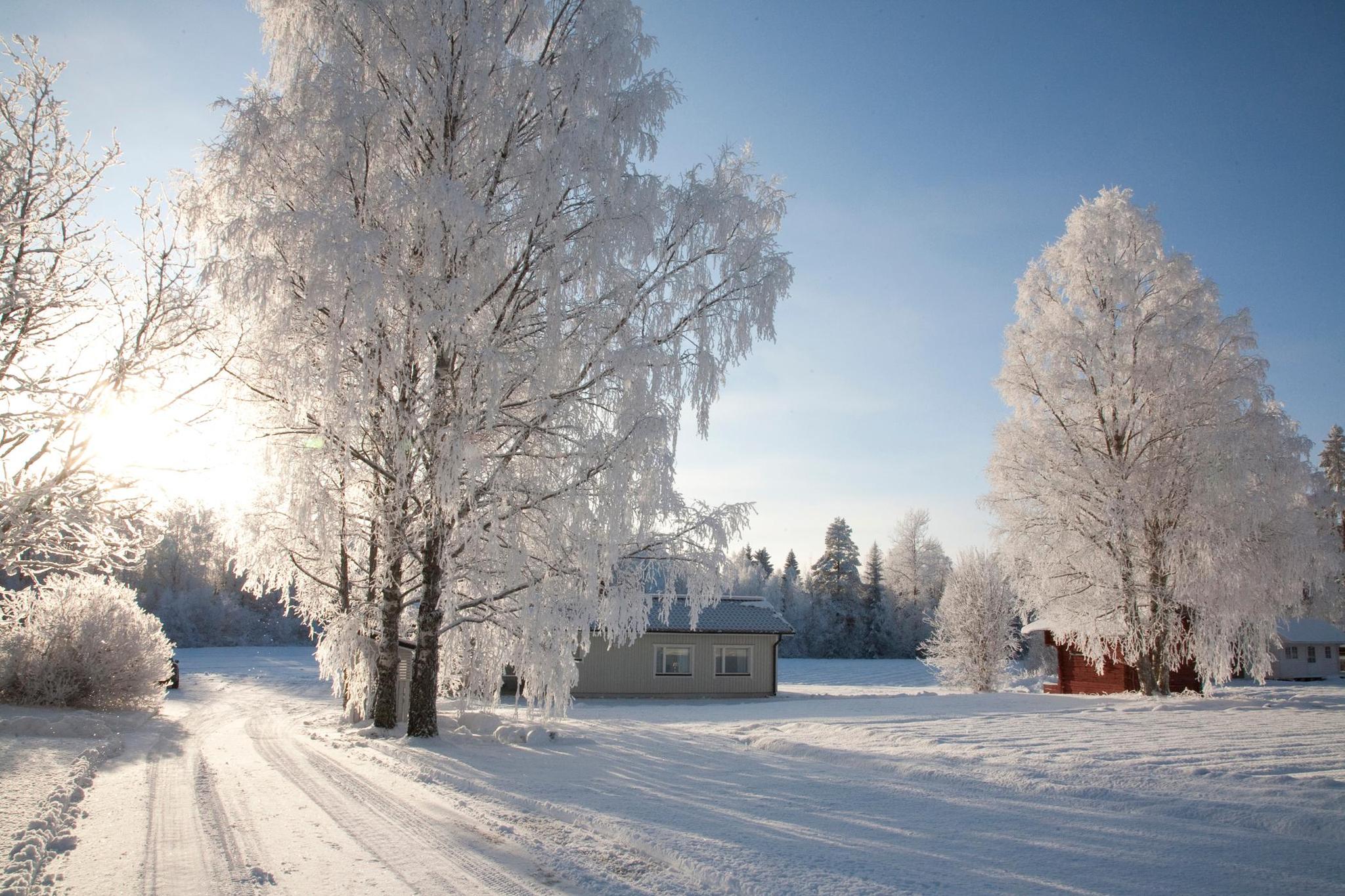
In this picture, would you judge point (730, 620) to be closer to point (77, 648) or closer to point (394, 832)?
point (77, 648)

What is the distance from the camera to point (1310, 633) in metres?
34.6

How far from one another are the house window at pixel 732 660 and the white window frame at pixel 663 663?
0.87 metres

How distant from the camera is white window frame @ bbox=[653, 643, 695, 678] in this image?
26.8m

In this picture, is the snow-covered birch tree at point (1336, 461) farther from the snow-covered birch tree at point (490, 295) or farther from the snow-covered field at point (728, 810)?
the snow-covered birch tree at point (490, 295)

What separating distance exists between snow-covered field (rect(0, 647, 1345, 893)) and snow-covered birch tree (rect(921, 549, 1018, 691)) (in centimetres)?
1838

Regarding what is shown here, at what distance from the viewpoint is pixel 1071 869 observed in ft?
16.1

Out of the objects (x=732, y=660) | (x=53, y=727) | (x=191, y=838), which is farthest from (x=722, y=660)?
(x=191, y=838)

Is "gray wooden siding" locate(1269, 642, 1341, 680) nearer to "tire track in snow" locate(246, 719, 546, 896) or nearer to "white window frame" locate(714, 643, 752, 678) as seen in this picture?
"white window frame" locate(714, 643, 752, 678)

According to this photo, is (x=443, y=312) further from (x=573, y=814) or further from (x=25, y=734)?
(x=25, y=734)

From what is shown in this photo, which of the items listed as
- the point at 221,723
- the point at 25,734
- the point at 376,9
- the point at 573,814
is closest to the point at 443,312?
the point at 376,9

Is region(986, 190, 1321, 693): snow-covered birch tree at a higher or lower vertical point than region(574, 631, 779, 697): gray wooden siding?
higher

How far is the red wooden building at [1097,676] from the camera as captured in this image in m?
23.0

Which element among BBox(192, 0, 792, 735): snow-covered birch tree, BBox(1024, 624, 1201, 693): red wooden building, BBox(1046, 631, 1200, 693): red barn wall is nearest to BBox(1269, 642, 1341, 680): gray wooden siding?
BBox(1024, 624, 1201, 693): red wooden building

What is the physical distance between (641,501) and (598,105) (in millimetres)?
5448
